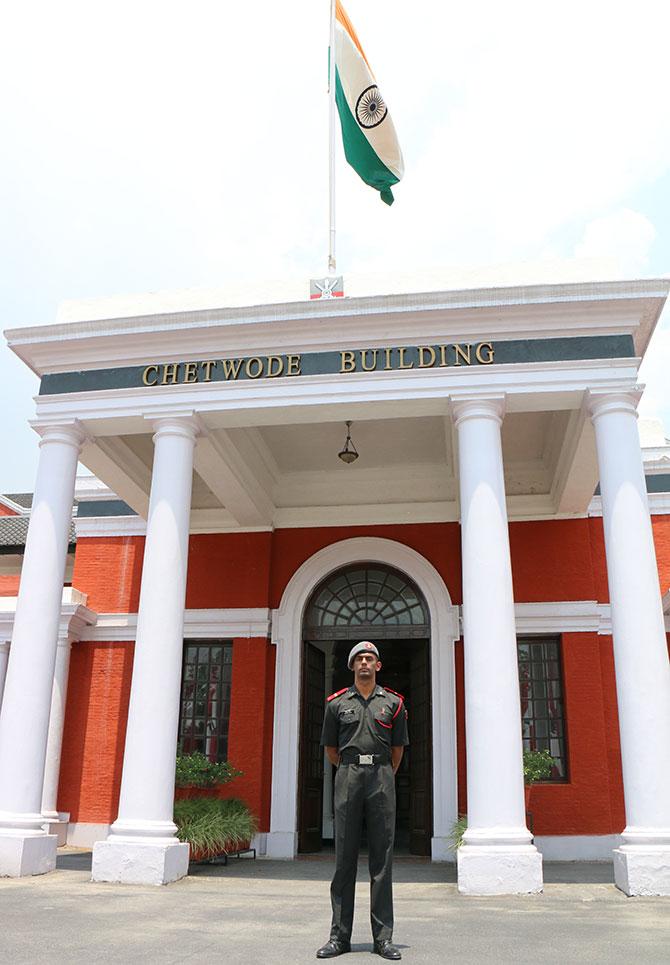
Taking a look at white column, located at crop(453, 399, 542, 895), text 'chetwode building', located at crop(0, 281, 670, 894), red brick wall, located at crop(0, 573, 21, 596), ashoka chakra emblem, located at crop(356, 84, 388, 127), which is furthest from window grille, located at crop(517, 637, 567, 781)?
red brick wall, located at crop(0, 573, 21, 596)

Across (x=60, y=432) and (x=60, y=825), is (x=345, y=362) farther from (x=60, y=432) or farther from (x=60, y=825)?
(x=60, y=825)

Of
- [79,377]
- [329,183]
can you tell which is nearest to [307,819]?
[79,377]

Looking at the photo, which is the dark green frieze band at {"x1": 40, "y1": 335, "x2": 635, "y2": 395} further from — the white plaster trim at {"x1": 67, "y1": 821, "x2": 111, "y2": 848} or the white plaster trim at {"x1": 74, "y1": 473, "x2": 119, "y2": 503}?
the white plaster trim at {"x1": 67, "y1": 821, "x2": 111, "y2": 848}

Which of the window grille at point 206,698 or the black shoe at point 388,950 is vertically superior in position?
the window grille at point 206,698

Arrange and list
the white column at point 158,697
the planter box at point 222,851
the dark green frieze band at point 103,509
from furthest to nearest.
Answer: the dark green frieze band at point 103,509
the planter box at point 222,851
the white column at point 158,697

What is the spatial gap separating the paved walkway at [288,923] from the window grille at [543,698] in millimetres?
3610

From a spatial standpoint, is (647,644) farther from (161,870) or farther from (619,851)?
(161,870)

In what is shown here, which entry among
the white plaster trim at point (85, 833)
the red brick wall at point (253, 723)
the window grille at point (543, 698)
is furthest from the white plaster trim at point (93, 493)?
the window grille at point (543, 698)

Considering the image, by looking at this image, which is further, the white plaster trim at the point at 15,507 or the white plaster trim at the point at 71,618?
the white plaster trim at the point at 15,507

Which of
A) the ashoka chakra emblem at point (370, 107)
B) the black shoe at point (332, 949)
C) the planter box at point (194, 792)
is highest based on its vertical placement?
the ashoka chakra emblem at point (370, 107)

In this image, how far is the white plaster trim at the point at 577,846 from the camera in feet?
39.4

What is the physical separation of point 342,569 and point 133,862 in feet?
21.3

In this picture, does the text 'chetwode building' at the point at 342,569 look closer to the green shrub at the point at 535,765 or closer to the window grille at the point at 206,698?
the window grille at the point at 206,698

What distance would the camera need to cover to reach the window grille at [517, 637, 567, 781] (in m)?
12.8
